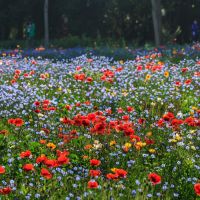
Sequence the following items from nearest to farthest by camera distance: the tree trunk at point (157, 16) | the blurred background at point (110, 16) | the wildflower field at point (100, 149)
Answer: the wildflower field at point (100, 149) → the tree trunk at point (157, 16) → the blurred background at point (110, 16)

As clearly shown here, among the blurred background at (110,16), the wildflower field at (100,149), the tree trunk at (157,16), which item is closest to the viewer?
the wildflower field at (100,149)

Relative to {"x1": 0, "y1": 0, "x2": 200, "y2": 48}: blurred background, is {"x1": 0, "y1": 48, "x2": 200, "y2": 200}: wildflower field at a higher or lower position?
lower

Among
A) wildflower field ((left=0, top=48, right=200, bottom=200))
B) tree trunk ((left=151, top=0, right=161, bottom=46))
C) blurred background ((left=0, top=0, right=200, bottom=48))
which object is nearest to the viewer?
wildflower field ((left=0, top=48, right=200, bottom=200))

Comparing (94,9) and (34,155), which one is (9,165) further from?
(94,9)

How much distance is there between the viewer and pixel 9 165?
5.43 m

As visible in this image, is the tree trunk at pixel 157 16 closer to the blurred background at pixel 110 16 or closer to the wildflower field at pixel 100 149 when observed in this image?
the blurred background at pixel 110 16

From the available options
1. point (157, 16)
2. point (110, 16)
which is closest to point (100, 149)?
point (157, 16)

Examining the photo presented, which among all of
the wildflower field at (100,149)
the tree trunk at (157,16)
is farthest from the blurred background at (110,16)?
the wildflower field at (100,149)

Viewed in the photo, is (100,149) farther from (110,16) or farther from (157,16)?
(110,16)

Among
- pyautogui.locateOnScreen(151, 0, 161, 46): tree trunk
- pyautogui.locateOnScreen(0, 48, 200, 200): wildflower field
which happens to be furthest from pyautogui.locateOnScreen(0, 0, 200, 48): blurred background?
pyautogui.locateOnScreen(0, 48, 200, 200): wildflower field

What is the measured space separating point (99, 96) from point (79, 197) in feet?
16.2

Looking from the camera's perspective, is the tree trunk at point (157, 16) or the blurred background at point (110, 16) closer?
the tree trunk at point (157, 16)

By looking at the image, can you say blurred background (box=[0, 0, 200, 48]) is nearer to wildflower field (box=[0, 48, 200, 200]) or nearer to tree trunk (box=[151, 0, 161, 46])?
tree trunk (box=[151, 0, 161, 46])

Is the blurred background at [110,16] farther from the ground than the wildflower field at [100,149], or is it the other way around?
the blurred background at [110,16]
